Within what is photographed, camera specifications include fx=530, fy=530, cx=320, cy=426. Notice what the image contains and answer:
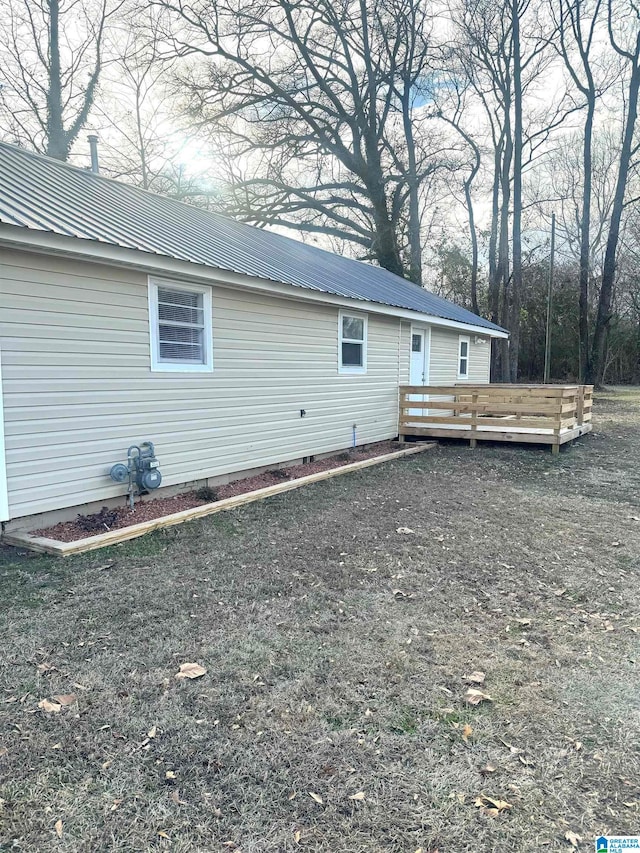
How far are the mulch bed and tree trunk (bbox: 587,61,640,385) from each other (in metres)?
18.5

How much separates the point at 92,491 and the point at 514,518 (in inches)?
173

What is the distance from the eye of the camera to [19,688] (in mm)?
2594

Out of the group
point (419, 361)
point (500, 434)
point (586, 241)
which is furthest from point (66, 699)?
point (586, 241)

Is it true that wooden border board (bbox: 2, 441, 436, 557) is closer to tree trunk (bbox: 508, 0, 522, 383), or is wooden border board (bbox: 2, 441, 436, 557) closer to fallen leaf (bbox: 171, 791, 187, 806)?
fallen leaf (bbox: 171, 791, 187, 806)

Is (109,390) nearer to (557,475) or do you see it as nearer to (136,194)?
(136,194)

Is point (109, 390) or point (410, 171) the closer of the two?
point (109, 390)

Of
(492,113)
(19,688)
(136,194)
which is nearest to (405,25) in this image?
(492,113)

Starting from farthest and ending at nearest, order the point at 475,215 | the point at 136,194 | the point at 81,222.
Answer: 1. the point at 475,215
2. the point at 136,194
3. the point at 81,222

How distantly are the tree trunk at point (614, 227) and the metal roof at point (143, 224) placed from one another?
1490cm

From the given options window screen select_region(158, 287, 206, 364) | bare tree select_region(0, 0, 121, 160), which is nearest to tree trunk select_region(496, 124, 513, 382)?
bare tree select_region(0, 0, 121, 160)

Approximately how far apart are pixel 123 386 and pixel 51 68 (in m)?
16.6

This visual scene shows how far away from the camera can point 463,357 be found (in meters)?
14.9

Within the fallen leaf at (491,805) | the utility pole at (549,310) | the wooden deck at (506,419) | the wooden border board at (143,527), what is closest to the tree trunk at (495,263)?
the utility pole at (549,310)

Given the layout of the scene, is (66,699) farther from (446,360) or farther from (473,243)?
(473,243)
